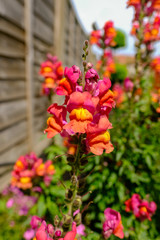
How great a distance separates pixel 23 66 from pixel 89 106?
326 centimetres

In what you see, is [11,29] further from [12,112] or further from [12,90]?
[12,112]

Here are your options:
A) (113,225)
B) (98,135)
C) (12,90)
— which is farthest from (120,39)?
(98,135)

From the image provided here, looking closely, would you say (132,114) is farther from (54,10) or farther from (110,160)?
(54,10)

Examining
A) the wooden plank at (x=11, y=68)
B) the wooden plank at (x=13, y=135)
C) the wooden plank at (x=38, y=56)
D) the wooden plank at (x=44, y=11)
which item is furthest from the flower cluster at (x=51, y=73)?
the wooden plank at (x=44, y=11)

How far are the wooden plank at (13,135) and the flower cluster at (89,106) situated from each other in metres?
2.52

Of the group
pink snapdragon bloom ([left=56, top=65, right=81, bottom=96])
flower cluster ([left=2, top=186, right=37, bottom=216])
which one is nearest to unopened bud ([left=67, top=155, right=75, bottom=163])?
pink snapdragon bloom ([left=56, top=65, right=81, bottom=96])

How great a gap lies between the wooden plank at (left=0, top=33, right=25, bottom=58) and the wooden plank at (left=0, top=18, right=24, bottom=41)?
0.07 metres

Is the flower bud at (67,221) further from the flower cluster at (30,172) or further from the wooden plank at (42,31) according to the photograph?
the wooden plank at (42,31)

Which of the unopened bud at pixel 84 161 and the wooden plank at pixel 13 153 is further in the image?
the wooden plank at pixel 13 153

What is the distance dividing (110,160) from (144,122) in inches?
20.5

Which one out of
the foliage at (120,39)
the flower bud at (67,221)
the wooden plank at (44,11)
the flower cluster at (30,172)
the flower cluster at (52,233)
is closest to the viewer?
the flower cluster at (52,233)

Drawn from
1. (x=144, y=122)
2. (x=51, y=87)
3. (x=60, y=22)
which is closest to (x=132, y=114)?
(x=144, y=122)

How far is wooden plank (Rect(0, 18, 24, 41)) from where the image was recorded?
121 inches

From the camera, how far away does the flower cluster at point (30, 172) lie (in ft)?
7.07
